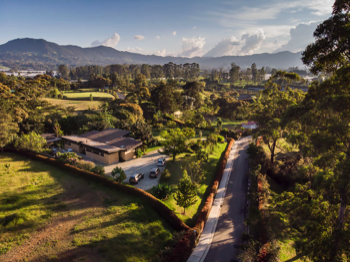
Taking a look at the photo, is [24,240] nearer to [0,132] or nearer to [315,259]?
[315,259]

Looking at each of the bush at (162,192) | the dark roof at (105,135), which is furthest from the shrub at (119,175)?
the dark roof at (105,135)

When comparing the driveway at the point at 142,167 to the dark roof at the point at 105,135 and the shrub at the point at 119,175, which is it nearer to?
the shrub at the point at 119,175

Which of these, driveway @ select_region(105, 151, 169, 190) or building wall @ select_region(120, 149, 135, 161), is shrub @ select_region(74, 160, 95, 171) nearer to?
driveway @ select_region(105, 151, 169, 190)

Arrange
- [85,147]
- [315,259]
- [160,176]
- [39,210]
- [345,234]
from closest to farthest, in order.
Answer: [345,234], [315,259], [39,210], [160,176], [85,147]

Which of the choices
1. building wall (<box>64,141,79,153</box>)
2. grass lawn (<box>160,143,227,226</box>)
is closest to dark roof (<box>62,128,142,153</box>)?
building wall (<box>64,141,79,153</box>)

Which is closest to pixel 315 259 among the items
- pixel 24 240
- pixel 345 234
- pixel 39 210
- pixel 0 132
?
pixel 345 234

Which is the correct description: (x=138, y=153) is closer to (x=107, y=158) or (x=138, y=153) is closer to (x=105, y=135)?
(x=107, y=158)

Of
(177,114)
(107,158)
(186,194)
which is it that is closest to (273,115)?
(186,194)
